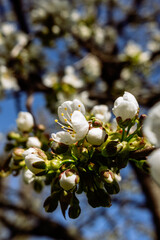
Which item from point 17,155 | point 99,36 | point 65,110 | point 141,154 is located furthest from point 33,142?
point 99,36

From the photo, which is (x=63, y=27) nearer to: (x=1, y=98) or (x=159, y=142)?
(x=1, y=98)

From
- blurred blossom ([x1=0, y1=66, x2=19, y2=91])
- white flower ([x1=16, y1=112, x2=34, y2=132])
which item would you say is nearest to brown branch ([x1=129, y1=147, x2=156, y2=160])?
white flower ([x1=16, y1=112, x2=34, y2=132])

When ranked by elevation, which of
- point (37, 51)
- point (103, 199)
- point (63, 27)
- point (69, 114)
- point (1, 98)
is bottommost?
point (103, 199)

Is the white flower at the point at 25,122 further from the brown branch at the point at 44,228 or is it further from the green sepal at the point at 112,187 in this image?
the brown branch at the point at 44,228

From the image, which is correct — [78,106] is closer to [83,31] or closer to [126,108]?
[126,108]

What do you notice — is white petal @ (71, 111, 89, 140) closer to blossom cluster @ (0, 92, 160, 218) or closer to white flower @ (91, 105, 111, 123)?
blossom cluster @ (0, 92, 160, 218)

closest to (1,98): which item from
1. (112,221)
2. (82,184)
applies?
(82,184)

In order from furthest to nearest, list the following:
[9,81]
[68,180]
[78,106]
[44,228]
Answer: [44,228]
[9,81]
[78,106]
[68,180]
